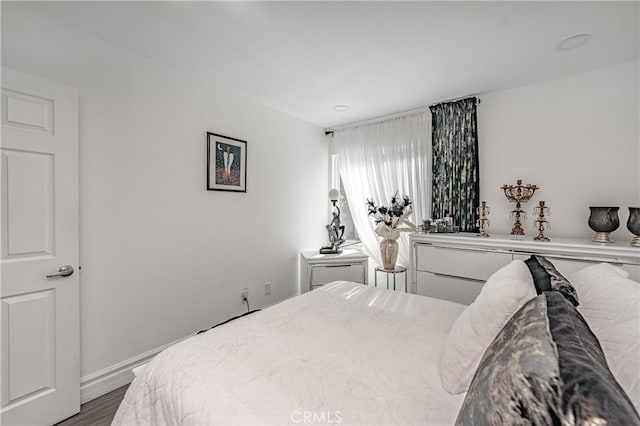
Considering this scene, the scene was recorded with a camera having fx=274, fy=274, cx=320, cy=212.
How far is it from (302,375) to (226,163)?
7.53 ft

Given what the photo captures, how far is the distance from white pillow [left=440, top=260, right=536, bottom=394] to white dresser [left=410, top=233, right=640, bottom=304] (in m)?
1.52

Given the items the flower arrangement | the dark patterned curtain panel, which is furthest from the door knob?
the dark patterned curtain panel

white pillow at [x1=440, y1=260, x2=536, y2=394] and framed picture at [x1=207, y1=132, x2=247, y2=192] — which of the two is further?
framed picture at [x1=207, y1=132, x2=247, y2=192]

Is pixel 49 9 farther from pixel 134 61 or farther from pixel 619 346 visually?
pixel 619 346

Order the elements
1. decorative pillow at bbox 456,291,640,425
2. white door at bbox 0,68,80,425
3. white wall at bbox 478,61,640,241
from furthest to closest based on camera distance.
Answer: white wall at bbox 478,61,640,241, white door at bbox 0,68,80,425, decorative pillow at bbox 456,291,640,425

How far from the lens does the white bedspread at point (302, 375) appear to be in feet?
2.90

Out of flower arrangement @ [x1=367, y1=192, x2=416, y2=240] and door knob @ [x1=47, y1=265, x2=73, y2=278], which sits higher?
flower arrangement @ [x1=367, y1=192, x2=416, y2=240]

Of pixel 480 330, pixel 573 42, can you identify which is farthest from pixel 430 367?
pixel 573 42

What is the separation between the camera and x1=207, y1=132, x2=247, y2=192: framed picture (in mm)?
2709

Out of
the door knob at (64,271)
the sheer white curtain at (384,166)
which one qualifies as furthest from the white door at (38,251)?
the sheer white curtain at (384,166)

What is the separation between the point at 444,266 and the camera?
275cm

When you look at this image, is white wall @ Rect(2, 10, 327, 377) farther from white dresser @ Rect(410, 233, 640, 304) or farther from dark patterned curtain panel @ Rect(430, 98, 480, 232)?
dark patterned curtain panel @ Rect(430, 98, 480, 232)

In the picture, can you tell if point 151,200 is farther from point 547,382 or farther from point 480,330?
point 547,382

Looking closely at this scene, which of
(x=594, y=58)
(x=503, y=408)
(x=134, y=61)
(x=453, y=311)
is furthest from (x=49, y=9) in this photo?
(x=594, y=58)
